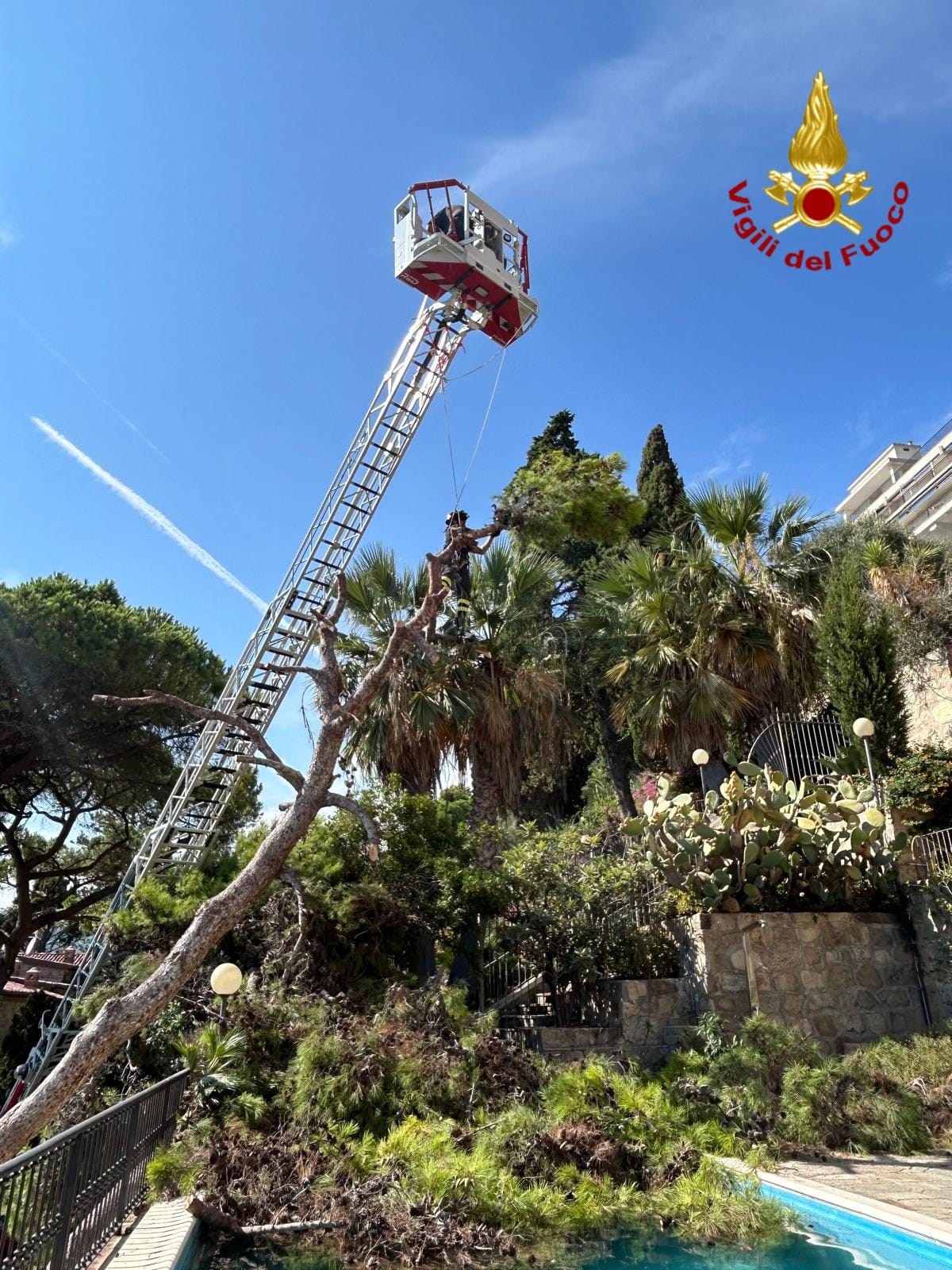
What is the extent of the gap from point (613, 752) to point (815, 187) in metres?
14.1

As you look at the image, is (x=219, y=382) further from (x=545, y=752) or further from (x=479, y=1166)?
(x=479, y=1166)

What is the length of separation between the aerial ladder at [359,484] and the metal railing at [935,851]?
7.64 metres

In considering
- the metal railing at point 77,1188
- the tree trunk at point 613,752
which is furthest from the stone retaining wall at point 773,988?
the tree trunk at point 613,752

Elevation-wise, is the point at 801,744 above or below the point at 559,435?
below

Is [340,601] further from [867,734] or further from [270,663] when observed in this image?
[867,734]

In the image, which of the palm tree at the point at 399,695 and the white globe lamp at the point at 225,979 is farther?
the palm tree at the point at 399,695

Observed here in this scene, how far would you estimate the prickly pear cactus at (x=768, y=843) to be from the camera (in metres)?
8.97

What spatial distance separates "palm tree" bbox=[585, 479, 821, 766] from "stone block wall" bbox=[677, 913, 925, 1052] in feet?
14.7

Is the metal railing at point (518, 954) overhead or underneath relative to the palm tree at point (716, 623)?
underneath

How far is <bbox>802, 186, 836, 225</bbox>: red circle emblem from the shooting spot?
6.76m

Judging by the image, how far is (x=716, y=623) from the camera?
44.9 feet

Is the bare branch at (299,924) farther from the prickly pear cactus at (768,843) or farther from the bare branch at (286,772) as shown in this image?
the prickly pear cactus at (768,843)

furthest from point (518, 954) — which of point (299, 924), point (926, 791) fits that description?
point (926, 791)

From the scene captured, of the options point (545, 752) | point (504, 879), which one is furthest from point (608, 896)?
point (545, 752)
